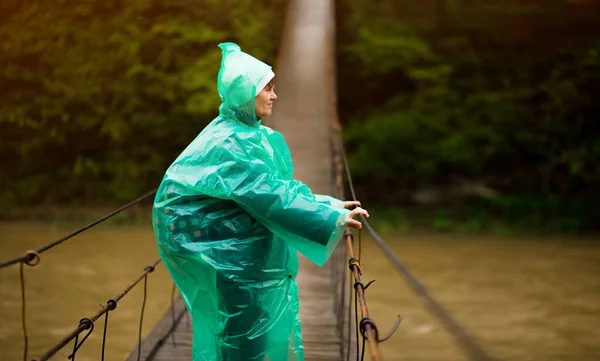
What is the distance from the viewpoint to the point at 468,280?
17.9 feet

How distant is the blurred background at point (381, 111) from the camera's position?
7.21 meters

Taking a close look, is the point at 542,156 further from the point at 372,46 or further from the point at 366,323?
the point at 366,323

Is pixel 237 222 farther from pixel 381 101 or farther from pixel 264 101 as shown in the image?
pixel 381 101

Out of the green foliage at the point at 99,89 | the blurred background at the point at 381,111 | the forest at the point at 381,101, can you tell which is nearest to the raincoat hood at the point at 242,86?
the blurred background at the point at 381,111

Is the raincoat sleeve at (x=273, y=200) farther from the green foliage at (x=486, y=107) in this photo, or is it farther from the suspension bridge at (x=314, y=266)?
the green foliage at (x=486, y=107)

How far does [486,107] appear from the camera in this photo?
24.8 ft

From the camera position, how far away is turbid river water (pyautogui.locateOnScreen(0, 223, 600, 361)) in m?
4.26

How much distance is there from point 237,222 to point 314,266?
1.91 meters

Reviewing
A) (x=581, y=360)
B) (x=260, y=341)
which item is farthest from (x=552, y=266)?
(x=260, y=341)

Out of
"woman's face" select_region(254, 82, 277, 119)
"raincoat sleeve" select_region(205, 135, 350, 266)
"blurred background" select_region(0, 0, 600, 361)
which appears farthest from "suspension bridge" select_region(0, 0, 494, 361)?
"blurred background" select_region(0, 0, 600, 361)

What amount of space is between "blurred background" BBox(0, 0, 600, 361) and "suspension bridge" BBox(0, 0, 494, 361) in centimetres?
68

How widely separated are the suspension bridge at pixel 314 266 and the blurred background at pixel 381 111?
26.8 inches

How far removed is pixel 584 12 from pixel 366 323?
305 inches

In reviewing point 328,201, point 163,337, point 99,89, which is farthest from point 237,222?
point 99,89
